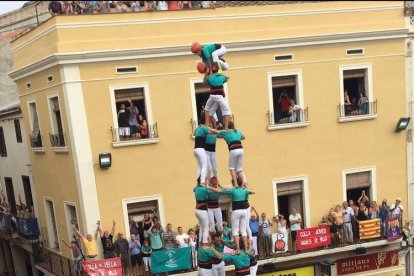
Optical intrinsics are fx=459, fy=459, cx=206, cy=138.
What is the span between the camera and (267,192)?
18.1 meters

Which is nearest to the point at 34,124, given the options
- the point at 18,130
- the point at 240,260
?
the point at 18,130

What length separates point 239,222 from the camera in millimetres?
9844

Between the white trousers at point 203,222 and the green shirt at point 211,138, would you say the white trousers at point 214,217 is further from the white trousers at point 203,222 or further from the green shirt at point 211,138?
the green shirt at point 211,138

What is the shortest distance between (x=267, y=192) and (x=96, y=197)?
258 inches

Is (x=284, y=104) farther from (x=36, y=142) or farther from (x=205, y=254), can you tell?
(x=36, y=142)

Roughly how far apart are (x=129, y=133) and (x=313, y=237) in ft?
26.1

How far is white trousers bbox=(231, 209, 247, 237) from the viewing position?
976 centimetres

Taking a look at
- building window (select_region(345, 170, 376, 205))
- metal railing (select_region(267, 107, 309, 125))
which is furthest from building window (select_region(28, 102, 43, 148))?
building window (select_region(345, 170, 376, 205))

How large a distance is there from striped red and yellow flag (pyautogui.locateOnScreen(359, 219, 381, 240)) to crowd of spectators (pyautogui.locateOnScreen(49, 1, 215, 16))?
10502 millimetres

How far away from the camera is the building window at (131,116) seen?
16.5 meters

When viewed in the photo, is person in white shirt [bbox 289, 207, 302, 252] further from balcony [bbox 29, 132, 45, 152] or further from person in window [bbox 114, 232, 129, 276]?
balcony [bbox 29, 132, 45, 152]

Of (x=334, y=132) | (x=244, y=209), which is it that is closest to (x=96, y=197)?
(x=244, y=209)

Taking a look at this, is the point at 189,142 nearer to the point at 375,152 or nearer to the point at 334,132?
the point at 334,132

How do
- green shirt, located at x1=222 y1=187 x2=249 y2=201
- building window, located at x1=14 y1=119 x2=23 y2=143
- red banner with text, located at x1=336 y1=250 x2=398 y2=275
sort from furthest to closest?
building window, located at x1=14 y1=119 x2=23 y2=143 < red banner with text, located at x1=336 y1=250 x2=398 y2=275 < green shirt, located at x1=222 y1=187 x2=249 y2=201
